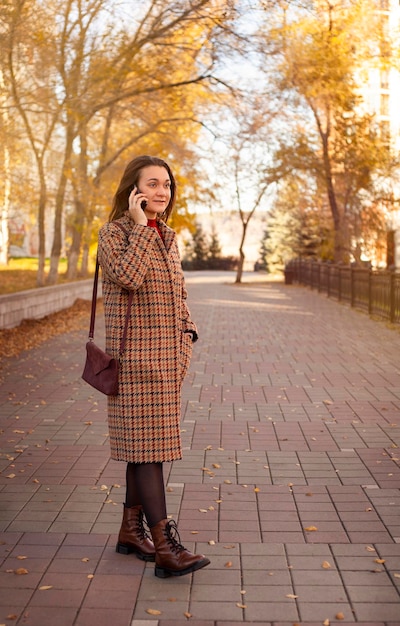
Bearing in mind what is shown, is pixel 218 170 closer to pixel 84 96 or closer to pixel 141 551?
pixel 84 96

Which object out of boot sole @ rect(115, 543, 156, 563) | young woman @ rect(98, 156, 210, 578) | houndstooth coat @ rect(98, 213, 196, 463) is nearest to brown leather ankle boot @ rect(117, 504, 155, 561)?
boot sole @ rect(115, 543, 156, 563)

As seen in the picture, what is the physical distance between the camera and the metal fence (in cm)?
1889

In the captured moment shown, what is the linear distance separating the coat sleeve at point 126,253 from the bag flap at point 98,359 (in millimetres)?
317

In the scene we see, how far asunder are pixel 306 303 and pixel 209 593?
76.8ft

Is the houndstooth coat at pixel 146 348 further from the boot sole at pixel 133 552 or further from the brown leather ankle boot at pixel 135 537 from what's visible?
the boot sole at pixel 133 552

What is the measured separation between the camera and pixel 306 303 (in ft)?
89.0

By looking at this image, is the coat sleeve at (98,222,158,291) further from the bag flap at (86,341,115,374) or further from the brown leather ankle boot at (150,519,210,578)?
the brown leather ankle boot at (150,519,210,578)

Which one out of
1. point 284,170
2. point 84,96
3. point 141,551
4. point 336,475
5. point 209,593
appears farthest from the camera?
point 284,170

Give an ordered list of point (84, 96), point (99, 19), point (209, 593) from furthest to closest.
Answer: point (99, 19)
point (84, 96)
point (209, 593)

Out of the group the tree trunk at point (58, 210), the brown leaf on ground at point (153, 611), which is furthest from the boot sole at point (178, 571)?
the tree trunk at point (58, 210)

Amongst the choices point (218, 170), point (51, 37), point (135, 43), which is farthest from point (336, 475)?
point (218, 170)

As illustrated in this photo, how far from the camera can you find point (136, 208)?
4.25 metres

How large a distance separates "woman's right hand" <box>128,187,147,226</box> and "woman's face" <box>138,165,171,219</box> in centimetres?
4

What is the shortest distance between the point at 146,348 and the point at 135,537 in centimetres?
95
